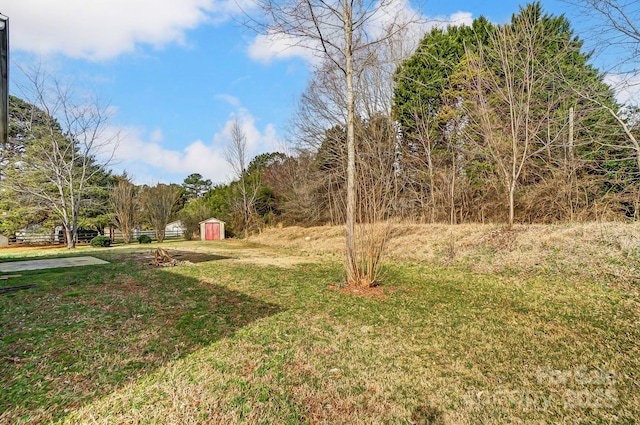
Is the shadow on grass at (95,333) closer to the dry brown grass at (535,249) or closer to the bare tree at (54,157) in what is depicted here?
the dry brown grass at (535,249)

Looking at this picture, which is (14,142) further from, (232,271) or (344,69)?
(344,69)

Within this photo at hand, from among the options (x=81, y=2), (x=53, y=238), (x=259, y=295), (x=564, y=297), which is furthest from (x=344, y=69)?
(x=53, y=238)

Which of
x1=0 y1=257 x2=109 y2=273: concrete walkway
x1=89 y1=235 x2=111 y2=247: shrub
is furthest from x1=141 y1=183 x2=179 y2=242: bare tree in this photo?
x1=0 y1=257 x2=109 y2=273: concrete walkway

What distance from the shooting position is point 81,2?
6.47 meters

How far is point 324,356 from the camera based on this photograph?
2.73m

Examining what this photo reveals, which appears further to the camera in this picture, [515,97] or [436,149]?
[436,149]

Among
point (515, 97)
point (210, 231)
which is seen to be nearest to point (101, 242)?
point (210, 231)

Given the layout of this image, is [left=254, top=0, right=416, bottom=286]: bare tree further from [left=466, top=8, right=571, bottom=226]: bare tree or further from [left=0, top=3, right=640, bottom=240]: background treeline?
[left=466, top=8, right=571, bottom=226]: bare tree

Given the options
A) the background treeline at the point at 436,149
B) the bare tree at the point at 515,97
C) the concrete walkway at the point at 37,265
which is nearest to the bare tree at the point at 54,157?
the background treeline at the point at 436,149

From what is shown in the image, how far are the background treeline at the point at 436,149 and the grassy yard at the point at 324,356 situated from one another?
6.36 feet

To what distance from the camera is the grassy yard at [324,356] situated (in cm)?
194

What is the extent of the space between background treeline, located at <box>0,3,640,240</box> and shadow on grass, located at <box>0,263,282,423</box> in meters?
2.76

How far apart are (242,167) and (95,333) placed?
20122mm

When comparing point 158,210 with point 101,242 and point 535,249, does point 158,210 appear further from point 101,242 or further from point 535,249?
point 535,249
